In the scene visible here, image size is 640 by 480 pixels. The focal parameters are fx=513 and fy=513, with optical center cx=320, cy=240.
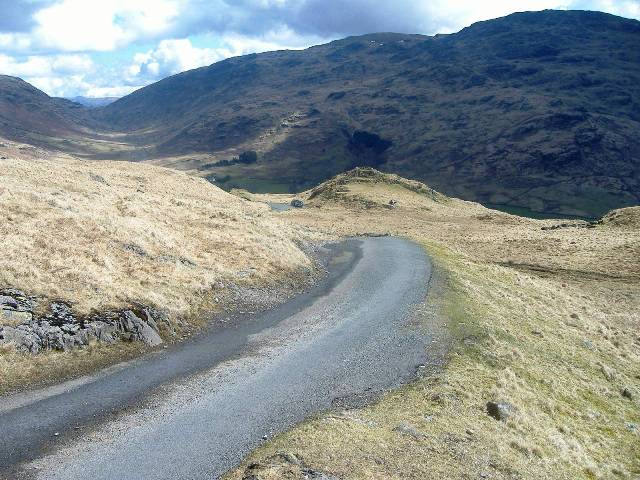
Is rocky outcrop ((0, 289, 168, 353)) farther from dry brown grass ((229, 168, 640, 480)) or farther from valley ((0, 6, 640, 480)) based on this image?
dry brown grass ((229, 168, 640, 480))

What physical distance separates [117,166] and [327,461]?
97.0 meters

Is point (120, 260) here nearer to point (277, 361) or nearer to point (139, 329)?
point (139, 329)

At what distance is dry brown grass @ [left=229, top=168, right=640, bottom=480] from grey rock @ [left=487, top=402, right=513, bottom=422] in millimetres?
301

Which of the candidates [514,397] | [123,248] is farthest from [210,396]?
[123,248]

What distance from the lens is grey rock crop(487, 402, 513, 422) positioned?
1784 cm

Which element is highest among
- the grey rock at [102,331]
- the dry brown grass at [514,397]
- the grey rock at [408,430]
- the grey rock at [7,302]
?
the grey rock at [7,302]

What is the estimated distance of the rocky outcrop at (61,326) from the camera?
749 inches

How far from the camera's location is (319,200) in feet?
394

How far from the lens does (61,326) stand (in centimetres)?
2016

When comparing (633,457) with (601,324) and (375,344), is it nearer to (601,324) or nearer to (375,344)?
(375,344)

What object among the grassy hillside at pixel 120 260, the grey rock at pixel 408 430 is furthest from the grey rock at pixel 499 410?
the grassy hillside at pixel 120 260

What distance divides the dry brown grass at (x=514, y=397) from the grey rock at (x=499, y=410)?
0.30 m

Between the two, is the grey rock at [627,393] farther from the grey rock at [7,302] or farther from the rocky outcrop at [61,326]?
the grey rock at [7,302]

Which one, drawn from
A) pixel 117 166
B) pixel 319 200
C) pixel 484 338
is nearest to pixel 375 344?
pixel 484 338
